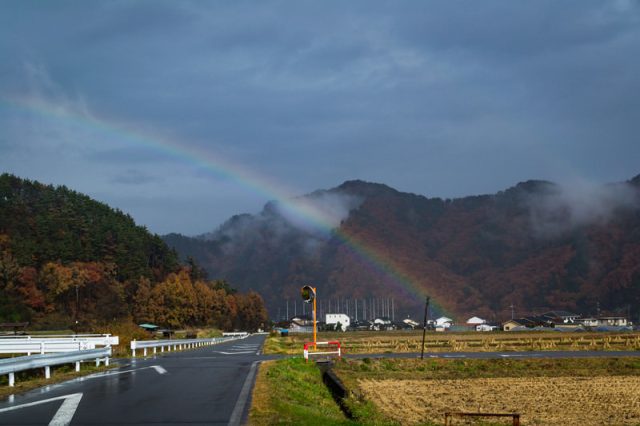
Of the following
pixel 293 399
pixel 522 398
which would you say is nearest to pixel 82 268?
pixel 522 398

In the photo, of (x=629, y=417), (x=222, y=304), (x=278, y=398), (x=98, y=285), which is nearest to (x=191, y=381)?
(x=278, y=398)

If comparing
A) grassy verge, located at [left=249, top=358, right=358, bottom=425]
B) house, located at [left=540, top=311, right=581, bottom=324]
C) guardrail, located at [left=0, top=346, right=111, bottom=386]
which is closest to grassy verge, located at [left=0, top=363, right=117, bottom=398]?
guardrail, located at [left=0, top=346, right=111, bottom=386]

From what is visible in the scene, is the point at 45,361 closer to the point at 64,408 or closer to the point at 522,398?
the point at 64,408

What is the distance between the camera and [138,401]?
49.7 feet

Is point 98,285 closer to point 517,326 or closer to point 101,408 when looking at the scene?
point 517,326

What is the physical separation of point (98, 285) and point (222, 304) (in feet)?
120

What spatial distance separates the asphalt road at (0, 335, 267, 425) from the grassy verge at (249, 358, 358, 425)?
0.37m

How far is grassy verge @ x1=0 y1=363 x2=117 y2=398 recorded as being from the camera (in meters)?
18.2

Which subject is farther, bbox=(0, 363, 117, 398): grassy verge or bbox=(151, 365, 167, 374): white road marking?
bbox=(151, 365, 167, 374): white road marking

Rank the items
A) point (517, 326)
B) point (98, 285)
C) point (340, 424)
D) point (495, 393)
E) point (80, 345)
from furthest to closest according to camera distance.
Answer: point (517, 326) → point (98, 285) → point (80, 345) → point (495, 393) → point (340, 424)

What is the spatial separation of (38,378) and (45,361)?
1174 millimetres

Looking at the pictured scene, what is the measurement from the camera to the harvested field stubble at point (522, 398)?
16.9m

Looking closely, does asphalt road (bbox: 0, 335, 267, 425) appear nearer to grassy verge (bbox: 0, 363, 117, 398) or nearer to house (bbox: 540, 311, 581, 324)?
grassy verge (bbox: 0, 363, 117, 398)

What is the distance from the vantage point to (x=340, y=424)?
12.4 m
